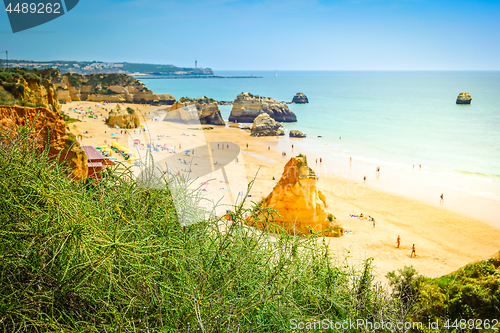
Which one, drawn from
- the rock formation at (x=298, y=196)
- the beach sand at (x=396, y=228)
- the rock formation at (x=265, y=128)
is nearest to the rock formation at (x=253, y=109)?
the rock formation at (x=265, y=128)

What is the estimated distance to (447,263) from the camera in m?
16.1

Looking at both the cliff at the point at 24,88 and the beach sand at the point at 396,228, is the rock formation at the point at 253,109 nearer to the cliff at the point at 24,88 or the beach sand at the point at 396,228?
the beach sand at the point at 396,228

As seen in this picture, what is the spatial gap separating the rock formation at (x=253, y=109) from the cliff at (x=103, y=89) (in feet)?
89.9

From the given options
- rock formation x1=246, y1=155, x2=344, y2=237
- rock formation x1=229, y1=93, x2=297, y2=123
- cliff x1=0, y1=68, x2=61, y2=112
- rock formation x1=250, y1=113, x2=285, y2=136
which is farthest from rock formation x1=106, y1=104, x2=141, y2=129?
rock formation x1=246, y1=155, x2=344, y2=237

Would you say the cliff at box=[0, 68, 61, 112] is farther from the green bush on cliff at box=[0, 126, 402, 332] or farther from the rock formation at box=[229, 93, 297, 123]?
the rock formation at box=[229, 93, 297, 123]

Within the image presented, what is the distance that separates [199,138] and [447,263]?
28829mm

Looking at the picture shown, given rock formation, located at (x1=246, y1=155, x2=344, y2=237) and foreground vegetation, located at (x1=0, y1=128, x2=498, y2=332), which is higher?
foreground vegetation, located at (x1=0, y1=128, x2=498, y2=332)

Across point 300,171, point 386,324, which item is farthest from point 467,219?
point 386,324

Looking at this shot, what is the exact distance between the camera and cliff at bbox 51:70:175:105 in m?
70.7

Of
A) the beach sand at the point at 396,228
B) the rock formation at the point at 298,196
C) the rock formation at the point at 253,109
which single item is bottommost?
the beach sand at the point at 396,228

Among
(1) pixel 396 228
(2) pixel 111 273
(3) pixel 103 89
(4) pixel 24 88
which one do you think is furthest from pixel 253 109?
(2) pixel 111 273

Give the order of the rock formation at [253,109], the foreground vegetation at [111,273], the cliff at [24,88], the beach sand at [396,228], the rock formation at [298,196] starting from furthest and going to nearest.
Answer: the rock formation at [253,109], the cliff at [24,88], the rock formation at [298,196], the beach sand at [396,228], the foreground vegetation at [111,273]

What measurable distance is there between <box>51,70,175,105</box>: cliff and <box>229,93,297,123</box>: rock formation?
1079 inches

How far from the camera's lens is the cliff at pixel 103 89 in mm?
70656
